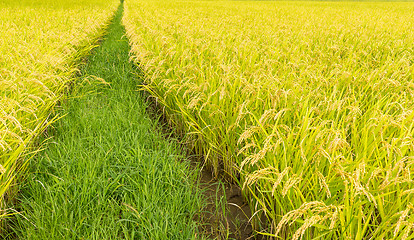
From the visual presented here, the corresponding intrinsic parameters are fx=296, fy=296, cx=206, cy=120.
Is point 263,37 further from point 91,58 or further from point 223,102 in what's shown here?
point 91,58

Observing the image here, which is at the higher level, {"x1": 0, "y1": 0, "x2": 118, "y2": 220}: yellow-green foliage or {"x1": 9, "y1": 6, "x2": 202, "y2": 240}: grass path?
{"x1": 0, "y1": 0, "x2": 118, "y2": 220}: yellow-green foliage

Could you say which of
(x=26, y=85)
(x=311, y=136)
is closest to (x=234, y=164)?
A: (x=311, y=136)

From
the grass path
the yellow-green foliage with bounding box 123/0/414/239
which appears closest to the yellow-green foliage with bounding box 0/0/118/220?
the grass path

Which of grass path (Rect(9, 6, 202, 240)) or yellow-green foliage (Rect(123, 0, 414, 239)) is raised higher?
yellow-green foliage (Rect(123, 0, 414, 239))

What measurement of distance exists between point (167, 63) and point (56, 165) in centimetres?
169

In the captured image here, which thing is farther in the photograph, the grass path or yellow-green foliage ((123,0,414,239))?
the grass path

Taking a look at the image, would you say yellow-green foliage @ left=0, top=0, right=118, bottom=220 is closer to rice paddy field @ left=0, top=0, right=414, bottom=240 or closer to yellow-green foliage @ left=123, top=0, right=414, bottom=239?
rice paddy field @ left=0, top=0, right=414, bottom=240

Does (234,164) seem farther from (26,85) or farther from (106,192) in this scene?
(26,85)

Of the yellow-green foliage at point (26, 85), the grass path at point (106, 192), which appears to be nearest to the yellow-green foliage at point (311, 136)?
→ the grass path at point (106, 192)

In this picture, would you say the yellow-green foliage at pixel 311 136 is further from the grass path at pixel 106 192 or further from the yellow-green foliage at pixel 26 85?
the yellow-green foliage at pixel 26 85

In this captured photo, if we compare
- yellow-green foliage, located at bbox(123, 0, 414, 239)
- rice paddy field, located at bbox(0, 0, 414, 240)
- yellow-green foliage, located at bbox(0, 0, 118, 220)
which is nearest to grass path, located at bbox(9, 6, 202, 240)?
rice paddy field, located at bbox(0, 0, 414, 240)

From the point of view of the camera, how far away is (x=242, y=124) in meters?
2.21

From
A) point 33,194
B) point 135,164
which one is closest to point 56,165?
point 33,194

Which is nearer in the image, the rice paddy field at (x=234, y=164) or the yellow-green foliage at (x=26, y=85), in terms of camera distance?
the rice paddy field at (x=234, y=164)
